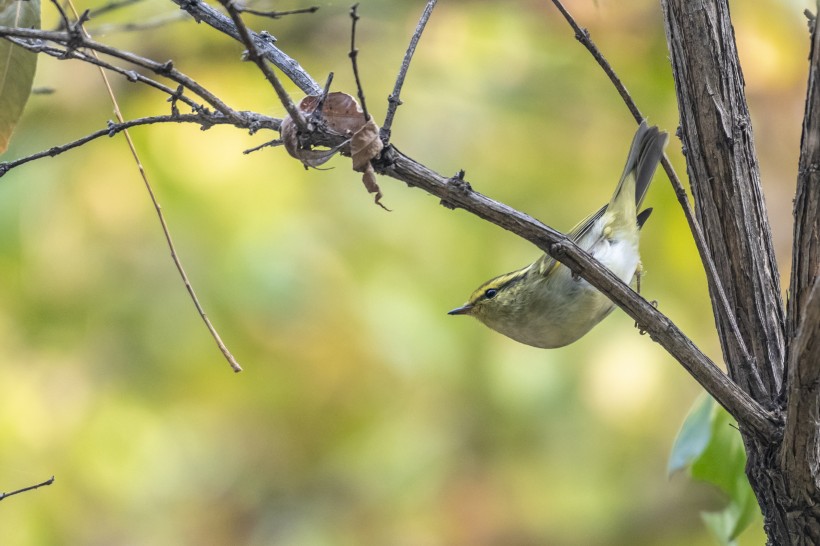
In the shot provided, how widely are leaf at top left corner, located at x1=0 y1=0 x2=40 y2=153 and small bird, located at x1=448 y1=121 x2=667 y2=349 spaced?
1507 mm

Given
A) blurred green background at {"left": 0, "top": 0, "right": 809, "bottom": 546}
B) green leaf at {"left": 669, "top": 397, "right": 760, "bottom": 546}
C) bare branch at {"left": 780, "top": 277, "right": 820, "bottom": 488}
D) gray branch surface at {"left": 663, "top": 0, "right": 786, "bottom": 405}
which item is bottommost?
bare branch at {"left": 780, "top": 277, "right": 820, "bottom": 488}

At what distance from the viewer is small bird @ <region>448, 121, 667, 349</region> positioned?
8.57 ft

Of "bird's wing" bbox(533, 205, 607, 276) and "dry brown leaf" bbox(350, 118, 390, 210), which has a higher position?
"bird's wing" bbox(533, 205, 607, 276)

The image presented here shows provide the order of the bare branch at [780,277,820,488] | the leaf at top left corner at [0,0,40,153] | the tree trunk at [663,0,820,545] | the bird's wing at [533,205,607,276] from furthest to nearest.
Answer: the bird's wing at [533,205,607,276]
the leaf at top left corner at [0,0,40,153]
the tree trunk at [663,0,820,545]
the bare branch at [780,277,820,488]

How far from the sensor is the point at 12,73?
1805mm

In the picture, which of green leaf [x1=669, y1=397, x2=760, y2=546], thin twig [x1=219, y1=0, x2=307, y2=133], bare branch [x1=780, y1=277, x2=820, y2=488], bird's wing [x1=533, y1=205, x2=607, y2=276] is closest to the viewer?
thin twig [x1=219, y1=0, x2=307, y2=133]

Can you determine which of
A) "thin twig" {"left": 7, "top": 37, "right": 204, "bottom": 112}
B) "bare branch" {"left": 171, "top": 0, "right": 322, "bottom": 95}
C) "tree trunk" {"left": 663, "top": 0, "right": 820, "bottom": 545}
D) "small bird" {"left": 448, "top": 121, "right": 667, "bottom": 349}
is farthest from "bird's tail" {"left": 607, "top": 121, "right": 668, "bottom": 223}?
"thin twig" {"left": 7, "top": 37, "right": 204, "bottom": 112}

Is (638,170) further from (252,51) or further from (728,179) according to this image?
(252,51)

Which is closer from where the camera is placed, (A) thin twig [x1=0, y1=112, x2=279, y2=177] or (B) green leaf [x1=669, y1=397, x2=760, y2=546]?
(A) thin twig [x1=0, y1=112, x2=279, y2=177]

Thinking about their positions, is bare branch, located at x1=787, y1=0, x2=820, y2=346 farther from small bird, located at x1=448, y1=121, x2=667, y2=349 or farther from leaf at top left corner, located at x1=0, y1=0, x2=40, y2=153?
leaf at top left corner, located at x1=0, y1=0, x2=40, y2=153

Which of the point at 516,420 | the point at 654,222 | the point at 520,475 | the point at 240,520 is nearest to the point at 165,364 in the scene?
the point at 240,520

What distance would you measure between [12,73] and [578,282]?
165 cm

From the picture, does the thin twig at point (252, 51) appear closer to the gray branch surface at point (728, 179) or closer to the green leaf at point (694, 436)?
the gray branch surface at point (728, 179)

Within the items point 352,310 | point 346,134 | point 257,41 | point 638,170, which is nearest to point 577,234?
point 638,170
